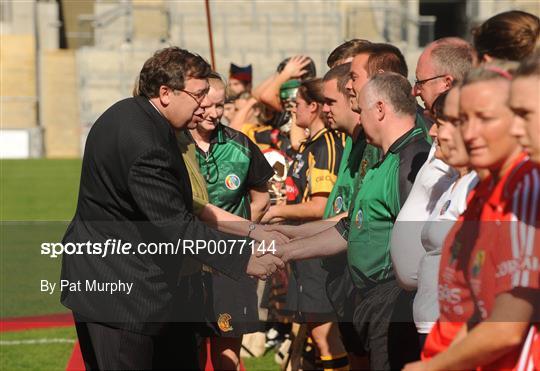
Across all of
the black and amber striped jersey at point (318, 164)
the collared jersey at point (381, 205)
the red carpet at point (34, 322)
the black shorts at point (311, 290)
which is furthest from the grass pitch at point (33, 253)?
the collared jersey at point (381, 205)

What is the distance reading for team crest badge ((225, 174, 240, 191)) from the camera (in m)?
6.72

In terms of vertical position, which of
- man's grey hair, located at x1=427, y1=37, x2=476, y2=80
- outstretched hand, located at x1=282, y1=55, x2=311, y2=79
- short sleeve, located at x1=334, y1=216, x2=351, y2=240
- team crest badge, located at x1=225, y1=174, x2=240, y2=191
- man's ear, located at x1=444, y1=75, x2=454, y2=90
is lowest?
short sleeve, located at x1=334, y1=216, x2=351, y2=240

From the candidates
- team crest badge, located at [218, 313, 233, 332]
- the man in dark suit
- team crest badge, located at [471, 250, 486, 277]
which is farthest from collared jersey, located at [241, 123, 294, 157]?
team crest badge, located at [471, 250, 486, 277]

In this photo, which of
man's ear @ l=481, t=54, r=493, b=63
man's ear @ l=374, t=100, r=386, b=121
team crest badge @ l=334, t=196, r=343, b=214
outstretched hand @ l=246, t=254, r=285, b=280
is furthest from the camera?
team crest badge @ l=334, t=196, r=343, b=214

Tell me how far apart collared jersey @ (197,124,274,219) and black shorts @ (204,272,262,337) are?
1.36 ft

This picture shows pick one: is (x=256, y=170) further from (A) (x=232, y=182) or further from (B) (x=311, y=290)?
(B) (x=311, y=290)

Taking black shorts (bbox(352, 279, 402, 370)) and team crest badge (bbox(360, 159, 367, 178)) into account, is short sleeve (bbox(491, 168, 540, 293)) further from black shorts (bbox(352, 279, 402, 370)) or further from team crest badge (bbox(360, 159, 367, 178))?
team crest badge (bbox(360, 159, 367, 178))

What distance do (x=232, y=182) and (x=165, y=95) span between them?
164 cm

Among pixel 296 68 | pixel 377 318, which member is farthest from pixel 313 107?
pixel 377 318

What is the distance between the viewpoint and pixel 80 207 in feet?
16.6

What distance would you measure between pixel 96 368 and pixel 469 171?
1.95 meters

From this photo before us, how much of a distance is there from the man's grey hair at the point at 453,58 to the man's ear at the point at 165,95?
48.0 inches

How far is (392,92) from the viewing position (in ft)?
17.1

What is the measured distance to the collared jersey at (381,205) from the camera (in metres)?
5.10
